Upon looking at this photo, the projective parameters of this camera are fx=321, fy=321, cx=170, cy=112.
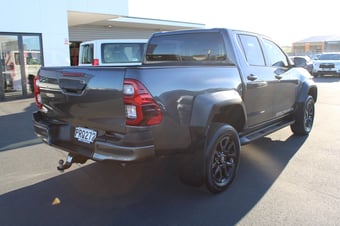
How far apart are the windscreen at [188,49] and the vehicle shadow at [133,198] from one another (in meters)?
1.56

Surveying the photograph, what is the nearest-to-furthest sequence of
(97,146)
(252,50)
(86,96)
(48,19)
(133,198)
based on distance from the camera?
(97,146) < (86,96) < (133,198) < (252,50) < (48,19)

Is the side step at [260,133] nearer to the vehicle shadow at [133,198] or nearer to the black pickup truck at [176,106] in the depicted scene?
the black pickup truck at [176,106]

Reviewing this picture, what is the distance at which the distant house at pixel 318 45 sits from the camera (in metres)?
52.8

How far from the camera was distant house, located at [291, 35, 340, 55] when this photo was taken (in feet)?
173

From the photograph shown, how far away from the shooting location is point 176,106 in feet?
10.4

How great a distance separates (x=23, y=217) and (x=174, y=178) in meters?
1.84

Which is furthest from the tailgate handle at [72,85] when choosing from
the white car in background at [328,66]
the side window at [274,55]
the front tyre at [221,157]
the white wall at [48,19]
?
the white car in background at [328,66]

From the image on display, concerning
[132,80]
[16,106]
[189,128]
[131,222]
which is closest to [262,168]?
[189,128]

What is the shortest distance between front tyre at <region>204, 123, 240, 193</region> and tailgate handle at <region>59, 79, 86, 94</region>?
1476 millimetres

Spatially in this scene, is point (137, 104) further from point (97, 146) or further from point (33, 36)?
point (33, 36)

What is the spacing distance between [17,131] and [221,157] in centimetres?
487

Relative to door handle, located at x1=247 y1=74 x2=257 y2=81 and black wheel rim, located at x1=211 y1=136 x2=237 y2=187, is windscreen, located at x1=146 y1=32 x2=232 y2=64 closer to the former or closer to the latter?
door handle, located at x1=247 y1=74 x2=257 y2=81

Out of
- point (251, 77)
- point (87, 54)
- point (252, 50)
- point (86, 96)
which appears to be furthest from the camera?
point (87, 54)

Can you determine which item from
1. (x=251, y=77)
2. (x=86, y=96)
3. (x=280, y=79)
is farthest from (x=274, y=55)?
(x=86, y=96)
